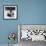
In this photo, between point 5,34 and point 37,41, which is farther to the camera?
point 5,34

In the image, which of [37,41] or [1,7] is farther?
[1,7]

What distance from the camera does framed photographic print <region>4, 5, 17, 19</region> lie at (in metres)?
4.84

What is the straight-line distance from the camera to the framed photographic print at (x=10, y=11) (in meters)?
4.84

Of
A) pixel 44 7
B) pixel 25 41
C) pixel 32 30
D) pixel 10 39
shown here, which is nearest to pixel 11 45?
pixel 10 39

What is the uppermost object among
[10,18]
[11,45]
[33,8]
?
[33,8]

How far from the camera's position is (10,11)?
15.9 feet

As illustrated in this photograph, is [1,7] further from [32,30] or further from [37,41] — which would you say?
[37,41]

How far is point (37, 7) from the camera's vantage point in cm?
487

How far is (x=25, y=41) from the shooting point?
461 centimetres

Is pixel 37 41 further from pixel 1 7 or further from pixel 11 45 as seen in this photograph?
pixel 1 7

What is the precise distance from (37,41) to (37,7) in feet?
3.94

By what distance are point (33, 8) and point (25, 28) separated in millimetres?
763

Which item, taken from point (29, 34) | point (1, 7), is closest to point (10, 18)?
point (1, 7)

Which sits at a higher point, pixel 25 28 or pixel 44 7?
pixel 44 7
